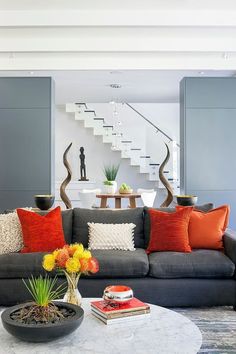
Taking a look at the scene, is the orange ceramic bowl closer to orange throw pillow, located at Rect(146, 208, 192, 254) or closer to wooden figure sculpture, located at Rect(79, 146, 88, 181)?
orange throw pillow, located at Rect(146, 208, 192, 254)

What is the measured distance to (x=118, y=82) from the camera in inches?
313

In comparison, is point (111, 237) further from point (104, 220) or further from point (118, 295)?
point (118, 295)

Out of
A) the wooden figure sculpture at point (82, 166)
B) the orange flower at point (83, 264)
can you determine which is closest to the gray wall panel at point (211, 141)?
the wooden figure sculpture at point (82, 166)

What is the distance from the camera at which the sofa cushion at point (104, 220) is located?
426cm

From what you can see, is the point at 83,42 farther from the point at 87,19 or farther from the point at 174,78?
the point at 174,78

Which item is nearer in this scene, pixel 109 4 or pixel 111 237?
pixel 111 237

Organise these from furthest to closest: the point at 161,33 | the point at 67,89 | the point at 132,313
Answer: the point at 67,89, the point at 161,33, the point at 132,313

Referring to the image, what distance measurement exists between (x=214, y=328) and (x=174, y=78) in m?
5.32

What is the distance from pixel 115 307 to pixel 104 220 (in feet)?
6.23

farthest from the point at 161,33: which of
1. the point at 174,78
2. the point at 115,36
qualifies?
the point at 174,78

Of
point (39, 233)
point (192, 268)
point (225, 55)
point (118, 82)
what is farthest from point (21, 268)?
point (118, 82)

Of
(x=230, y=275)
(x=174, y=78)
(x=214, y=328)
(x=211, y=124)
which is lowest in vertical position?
(x=214, y=328)

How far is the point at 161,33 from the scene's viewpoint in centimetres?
601

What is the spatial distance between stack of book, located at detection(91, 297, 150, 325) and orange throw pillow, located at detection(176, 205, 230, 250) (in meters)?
1.66
